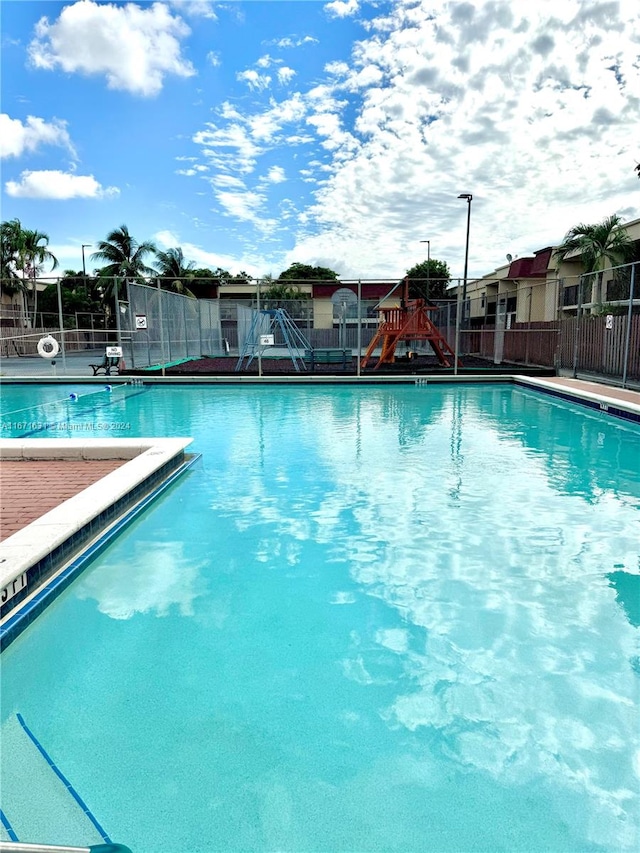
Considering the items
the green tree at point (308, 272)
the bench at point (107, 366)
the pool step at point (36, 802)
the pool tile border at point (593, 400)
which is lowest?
the pool step at point (36, 802)

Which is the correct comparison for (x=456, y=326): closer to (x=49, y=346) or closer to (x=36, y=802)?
(x=49, y=346)

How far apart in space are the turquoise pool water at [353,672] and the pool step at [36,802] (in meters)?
0.07

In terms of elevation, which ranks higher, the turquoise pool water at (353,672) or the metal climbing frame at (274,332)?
the metal climbing frame at (274,332)

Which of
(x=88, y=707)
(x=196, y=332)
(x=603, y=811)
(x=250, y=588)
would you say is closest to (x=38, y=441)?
(x=250, y=588)

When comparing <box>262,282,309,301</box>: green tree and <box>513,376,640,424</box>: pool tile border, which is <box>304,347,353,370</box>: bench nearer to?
<box>513,376,640,424</box>: pool tile border

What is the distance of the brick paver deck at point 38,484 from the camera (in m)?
4.39

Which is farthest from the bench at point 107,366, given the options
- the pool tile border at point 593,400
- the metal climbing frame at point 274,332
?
the pool tile border at point 593,400

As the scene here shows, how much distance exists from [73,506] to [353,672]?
262 centimetres

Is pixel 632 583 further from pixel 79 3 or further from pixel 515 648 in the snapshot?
pixel 79 3

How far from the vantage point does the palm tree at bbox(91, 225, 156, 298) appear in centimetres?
4091

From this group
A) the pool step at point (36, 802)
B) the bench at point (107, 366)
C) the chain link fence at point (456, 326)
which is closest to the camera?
the pool step at point (36, 802)

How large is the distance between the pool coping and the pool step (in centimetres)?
104

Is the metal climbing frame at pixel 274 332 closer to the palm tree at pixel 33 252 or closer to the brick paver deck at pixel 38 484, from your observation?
the brick paver deck at pixel 38 484

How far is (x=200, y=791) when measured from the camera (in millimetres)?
2006
